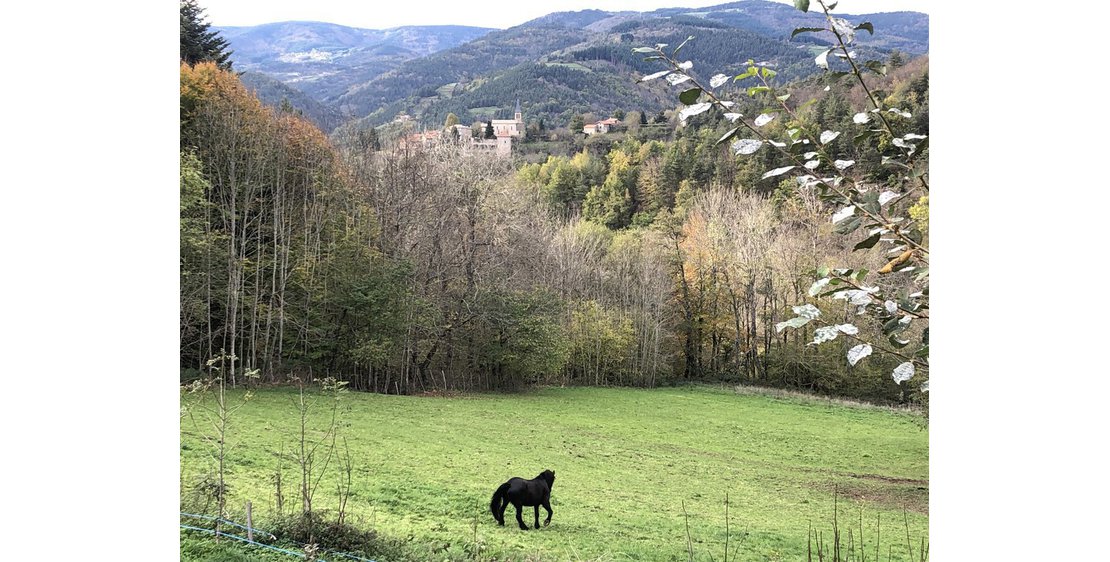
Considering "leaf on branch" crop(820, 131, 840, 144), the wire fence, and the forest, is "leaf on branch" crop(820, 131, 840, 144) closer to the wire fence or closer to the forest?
the wire fence

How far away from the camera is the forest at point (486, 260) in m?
9.60

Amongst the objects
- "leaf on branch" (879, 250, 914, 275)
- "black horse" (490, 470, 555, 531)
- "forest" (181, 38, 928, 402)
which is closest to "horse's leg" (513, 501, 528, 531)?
"black horse" (490, 470, 555, 531)

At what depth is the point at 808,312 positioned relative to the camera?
2.65 ft

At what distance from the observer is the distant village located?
1170cm

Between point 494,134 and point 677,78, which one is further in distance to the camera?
point 494,134

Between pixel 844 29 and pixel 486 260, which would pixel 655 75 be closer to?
pixel 844 29

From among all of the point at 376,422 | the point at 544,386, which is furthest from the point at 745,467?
the point at 544,386

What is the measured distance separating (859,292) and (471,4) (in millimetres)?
11256

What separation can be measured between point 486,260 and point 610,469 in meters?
5.37

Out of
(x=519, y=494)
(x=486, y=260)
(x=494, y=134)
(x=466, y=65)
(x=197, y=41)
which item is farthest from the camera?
(x=466, y=65)

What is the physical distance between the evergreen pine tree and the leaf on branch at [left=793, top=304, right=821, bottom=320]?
11.0 metres

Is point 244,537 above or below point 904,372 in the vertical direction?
below

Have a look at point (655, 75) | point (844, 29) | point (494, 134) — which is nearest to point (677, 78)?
point (655, 75)
